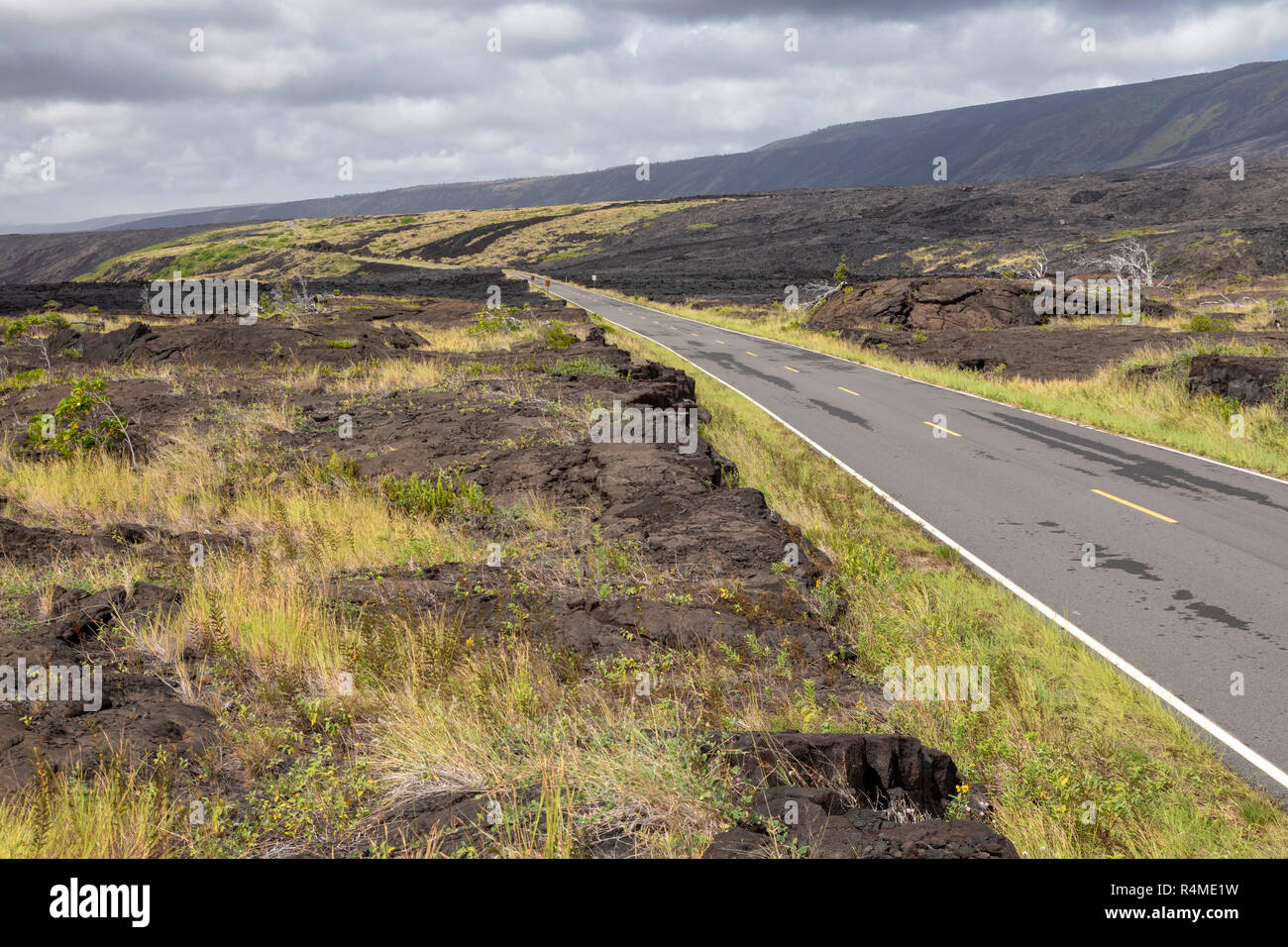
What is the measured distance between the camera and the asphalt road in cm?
655

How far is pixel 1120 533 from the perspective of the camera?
34.1 ft

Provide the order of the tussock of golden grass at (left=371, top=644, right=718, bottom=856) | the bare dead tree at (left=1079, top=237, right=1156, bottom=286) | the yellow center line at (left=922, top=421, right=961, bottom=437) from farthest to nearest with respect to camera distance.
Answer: the bare dead tree at (left=1079, top=237, right=1156, bottom=286) < the yellow center line at (left=922, top=421, right=961, bottom=437) < the tussock of golden grass at (left=371, top=644, right=718, bottom=856)

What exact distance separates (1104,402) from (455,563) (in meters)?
18.5

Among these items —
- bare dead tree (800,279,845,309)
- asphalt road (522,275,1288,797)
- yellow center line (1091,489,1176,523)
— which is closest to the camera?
asphalt road (522,275,1288,797)

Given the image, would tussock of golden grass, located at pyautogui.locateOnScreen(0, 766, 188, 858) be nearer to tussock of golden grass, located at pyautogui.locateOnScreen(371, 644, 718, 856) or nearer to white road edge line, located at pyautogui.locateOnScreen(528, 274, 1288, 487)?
tussock of golden grass, located at pyautogui.locateOnScreen(371, 644, 718, 856)

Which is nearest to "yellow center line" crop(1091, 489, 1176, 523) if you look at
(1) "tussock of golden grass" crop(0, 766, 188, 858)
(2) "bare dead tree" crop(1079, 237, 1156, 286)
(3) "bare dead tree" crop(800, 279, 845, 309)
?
(1) "tussock of golden grass" crop(0, 766, 188, 858)

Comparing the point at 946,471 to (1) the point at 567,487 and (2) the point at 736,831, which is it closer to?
(1) the point at 567,487

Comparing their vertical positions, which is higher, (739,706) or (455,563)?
(455,563)

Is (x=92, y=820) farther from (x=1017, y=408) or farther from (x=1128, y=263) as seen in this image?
(x=1128, y=263)

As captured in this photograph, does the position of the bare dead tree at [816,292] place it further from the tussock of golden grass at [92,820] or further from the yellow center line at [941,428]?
the tussock of golden grass at [92,820]

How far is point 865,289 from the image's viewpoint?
144ft
